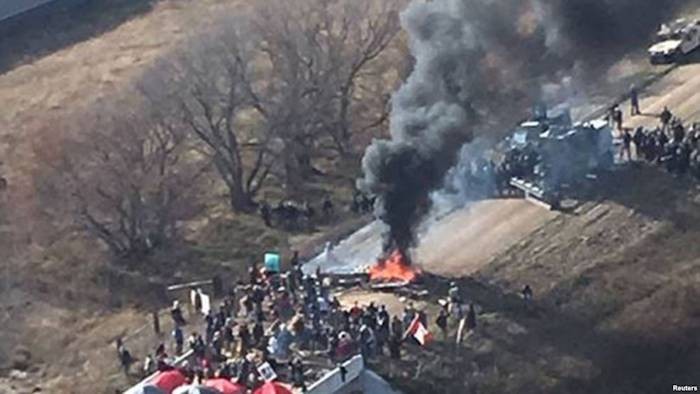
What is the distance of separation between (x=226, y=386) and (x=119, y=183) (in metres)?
17.2

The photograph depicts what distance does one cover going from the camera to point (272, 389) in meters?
48.9

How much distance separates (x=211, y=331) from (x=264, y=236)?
12588 millimetres

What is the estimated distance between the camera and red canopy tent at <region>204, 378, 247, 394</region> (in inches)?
1933

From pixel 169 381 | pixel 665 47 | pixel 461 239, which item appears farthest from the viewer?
pixel 665 47

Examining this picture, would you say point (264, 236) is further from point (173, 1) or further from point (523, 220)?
point (173, 1)

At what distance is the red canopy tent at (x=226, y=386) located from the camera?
161 ft

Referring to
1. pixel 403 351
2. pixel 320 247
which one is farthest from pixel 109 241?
pixel 403 351

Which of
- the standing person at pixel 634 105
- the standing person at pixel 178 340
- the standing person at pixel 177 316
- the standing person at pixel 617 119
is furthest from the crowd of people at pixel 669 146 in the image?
the standing person at pixel 178 340

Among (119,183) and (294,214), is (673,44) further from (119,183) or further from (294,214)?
(119,183)

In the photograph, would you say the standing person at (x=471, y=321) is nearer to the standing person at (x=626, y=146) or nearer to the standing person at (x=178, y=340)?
the standing person at (x=178, y=340)

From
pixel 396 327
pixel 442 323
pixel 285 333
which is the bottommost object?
pixel 442 323

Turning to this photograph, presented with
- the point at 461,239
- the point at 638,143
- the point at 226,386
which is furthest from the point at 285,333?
the point at 638,143

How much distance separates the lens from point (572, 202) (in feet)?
202

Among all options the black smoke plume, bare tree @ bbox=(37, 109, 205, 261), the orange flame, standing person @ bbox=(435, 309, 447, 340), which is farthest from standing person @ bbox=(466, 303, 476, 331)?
bare tree @ bbox=(37, 109, 205, 261)
